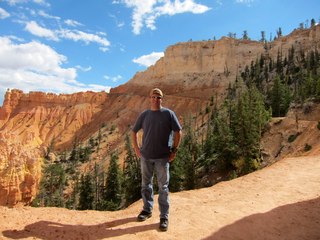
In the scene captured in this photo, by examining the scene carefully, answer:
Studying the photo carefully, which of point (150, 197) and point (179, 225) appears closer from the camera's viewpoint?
point (179, 225)

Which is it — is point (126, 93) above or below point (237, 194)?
above

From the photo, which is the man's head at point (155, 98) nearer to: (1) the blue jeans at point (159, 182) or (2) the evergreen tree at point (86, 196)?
(1) the blue jeans at point (159, 182)

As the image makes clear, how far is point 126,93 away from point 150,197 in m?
95.2

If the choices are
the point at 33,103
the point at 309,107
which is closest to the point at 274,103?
the point at 309,107

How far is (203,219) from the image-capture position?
6.74 metres

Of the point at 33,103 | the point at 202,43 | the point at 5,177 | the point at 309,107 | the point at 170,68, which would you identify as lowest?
the point at 5,177

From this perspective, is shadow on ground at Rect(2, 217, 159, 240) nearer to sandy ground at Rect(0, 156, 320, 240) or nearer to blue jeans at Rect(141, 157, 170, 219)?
sandy ground at Rect(0, 156, 320, 240)

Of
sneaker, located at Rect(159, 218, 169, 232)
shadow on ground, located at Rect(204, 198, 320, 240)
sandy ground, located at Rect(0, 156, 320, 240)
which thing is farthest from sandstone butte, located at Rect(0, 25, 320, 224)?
sneaker, located at Rect(159, 218, 169, 232)

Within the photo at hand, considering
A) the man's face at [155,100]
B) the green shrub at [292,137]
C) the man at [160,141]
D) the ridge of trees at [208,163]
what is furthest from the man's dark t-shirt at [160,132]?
the green shrub at [292,137]

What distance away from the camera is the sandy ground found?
233 inches

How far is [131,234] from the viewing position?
5801mm

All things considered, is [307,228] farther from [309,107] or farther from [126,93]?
[126,93]

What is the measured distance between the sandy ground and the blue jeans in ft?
1.09

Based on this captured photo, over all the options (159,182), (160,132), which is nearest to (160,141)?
(160,132)
